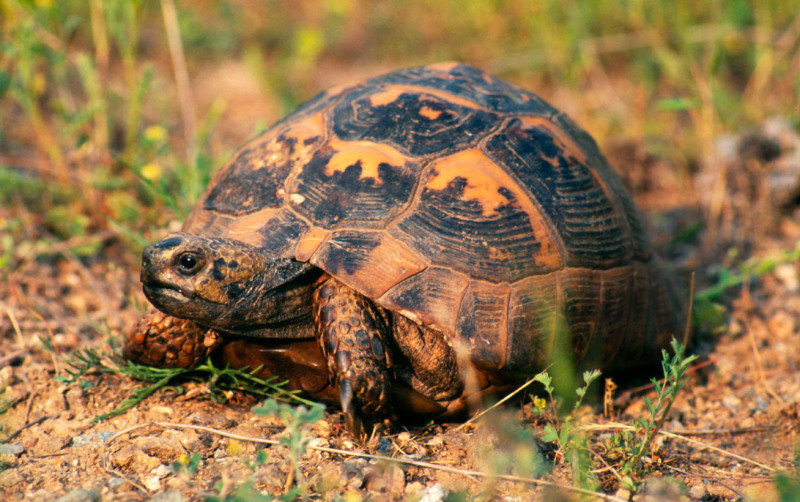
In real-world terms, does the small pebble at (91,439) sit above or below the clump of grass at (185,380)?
below

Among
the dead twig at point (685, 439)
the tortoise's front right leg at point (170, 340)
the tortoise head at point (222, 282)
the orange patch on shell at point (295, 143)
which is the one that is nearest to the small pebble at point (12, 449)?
the tortoise's front right leg at point (170, 340)

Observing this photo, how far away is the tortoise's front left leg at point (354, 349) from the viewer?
2369 mm

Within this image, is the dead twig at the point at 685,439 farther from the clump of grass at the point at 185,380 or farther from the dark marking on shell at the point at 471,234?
the clump of grass at the point at 185,380

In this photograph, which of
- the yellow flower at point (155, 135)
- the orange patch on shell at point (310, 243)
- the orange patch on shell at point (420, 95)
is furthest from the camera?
the yellow flower at point (155, 135)

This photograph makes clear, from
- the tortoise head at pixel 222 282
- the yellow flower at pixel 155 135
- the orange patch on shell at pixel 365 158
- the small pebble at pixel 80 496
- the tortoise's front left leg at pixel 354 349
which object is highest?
the yellow flower at pixel 155 135

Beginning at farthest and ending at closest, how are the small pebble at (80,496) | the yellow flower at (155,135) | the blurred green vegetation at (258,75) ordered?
the yellow flower at (155,135), the blurred green vegetation at (258,75), the small pebble at (80,496)

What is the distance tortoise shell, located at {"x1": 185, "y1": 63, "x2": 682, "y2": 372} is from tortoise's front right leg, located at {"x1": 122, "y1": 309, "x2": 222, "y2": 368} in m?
0.41

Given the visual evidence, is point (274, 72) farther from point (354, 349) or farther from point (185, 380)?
point (354, 349)

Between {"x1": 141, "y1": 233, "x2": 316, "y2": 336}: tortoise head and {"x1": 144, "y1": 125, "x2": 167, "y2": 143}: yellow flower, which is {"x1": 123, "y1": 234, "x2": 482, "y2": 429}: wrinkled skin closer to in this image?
{"x1": 141, "y1": 233, "x2": 316, "y2": 336}: tortoise head

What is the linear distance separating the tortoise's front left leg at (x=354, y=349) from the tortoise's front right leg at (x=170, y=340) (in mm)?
501

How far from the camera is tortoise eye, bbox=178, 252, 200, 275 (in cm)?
239

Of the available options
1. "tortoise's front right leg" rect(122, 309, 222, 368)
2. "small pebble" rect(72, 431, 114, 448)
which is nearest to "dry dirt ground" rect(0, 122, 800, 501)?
"small pebble" rect(72, 431, 114, 448)

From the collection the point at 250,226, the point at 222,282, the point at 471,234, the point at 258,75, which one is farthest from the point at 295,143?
the point at 258,75

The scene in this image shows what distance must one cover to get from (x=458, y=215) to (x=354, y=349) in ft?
2.30
